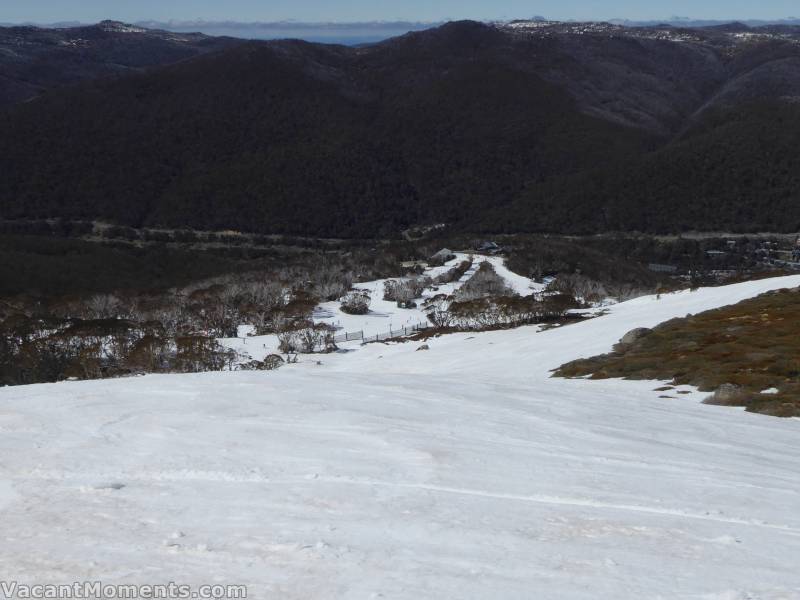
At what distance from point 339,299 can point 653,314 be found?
2647 cm

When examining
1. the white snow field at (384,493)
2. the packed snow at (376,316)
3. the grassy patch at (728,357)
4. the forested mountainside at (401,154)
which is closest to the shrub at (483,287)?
the packed snow at (376,316)

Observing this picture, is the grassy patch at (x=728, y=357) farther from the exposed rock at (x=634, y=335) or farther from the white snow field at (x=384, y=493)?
the white snow field at (x=384, y=493)

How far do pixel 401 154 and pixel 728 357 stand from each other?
153m

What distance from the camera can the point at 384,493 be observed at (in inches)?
290

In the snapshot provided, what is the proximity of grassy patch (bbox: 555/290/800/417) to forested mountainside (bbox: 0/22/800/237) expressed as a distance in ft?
301

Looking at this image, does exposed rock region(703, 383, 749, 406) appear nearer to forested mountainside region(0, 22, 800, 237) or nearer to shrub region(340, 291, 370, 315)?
shrub region(340, 291, 370, 315)

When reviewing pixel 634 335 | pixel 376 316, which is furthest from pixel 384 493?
pixel 376 316

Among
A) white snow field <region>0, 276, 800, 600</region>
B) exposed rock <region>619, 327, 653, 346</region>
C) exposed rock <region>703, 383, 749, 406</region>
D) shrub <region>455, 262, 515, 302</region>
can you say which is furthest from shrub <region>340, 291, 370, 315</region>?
white snow field <region>0, 276, 800, 600</region>

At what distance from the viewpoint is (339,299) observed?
53094 millimetres

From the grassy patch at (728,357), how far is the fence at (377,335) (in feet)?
60.4

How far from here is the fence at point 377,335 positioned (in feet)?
138

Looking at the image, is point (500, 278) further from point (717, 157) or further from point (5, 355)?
point (717, 157)

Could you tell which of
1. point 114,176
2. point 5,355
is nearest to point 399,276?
point 5,355

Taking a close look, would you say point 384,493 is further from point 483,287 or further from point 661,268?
point 661,268
